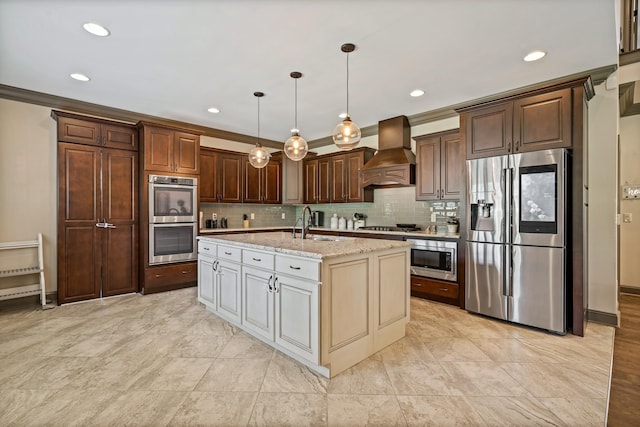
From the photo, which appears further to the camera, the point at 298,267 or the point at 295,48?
the point at 295,48

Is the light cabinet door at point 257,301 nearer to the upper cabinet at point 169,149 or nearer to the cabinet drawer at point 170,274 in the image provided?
the cabinet drawer at point 170,274

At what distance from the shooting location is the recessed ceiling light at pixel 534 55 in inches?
116

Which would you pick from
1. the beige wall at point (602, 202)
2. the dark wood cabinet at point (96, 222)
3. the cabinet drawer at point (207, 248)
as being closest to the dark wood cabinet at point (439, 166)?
the beige wall at point (602, 202)

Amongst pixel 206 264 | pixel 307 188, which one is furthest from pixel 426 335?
pixel 307 188

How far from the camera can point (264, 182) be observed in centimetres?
625

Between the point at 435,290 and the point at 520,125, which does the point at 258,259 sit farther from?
the point at 520,125

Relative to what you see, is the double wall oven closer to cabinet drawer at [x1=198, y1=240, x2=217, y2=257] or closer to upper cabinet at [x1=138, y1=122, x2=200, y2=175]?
upper cabinet at [x1=138, y1=122, x2=200, y2=175]

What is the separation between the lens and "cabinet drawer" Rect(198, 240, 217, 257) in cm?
348

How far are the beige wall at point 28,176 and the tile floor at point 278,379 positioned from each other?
1148 mm

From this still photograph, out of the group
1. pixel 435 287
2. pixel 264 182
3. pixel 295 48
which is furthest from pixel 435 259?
pixel 264 182

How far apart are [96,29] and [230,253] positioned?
88.4 inches

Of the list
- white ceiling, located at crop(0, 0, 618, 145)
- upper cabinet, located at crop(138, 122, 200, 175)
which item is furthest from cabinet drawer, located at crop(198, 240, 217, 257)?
white ceiling, located at crop(0, 0, 618, 145)

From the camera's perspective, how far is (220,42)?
2.80 metres

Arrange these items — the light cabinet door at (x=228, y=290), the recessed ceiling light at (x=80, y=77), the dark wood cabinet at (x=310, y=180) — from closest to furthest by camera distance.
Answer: the light cabinet door at (x=228, y=290)
the recessed ceiling light at (x=80, y=77)
the dark wood cabinet at (x=310, y=180)
